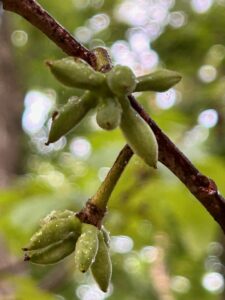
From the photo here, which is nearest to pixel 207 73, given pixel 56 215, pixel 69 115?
pixel 56 215

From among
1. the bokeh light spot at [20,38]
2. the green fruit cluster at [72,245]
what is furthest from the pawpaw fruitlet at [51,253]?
the bokeh light spot at [20,38]

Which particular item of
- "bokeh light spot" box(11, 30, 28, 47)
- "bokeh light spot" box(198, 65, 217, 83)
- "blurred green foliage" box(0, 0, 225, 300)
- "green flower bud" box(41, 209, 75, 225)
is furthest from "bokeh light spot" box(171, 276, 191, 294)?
"green flower bud" box(41, 209, 75, 225)

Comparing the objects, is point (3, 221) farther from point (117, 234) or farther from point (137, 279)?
point (137, 279)

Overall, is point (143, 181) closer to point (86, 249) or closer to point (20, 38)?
point (86, 249)

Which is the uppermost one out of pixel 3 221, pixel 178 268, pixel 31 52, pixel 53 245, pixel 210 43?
pixel 31 52

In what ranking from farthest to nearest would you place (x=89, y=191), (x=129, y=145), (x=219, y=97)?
(x=219, y=97)
(x=89, y=191)
(x=129, y=145)

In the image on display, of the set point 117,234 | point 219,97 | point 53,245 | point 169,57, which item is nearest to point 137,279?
point 169,57
